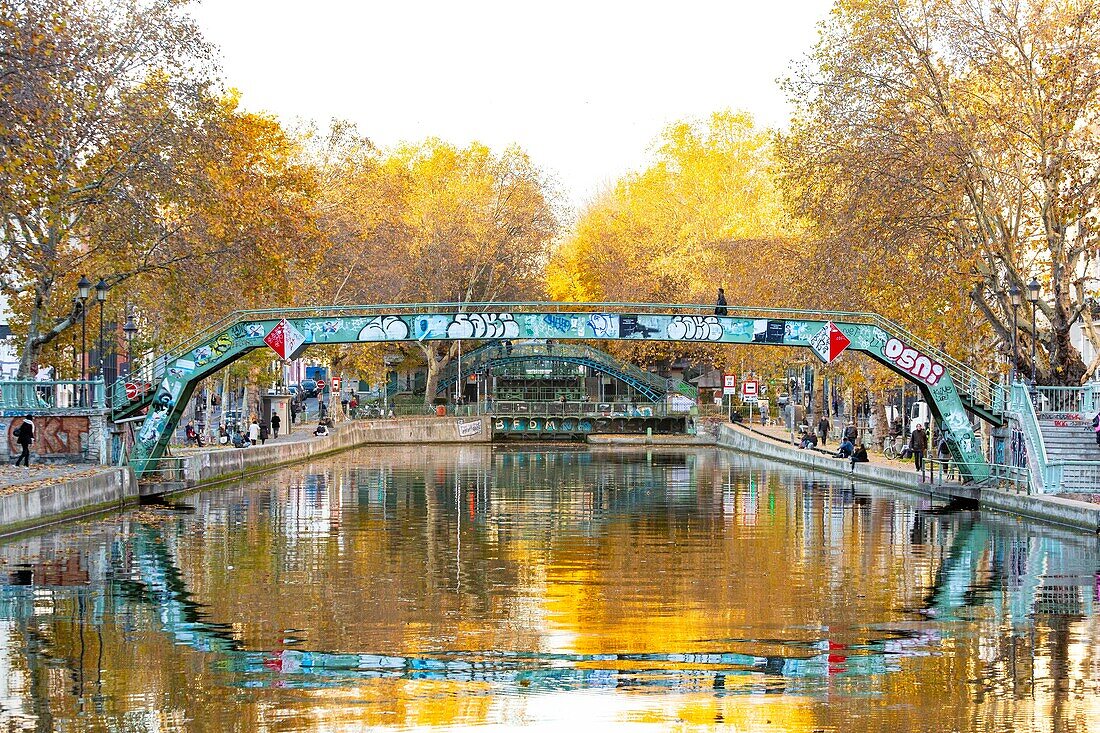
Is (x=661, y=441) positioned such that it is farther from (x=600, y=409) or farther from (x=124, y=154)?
(x=124, y=154)

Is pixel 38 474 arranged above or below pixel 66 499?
above

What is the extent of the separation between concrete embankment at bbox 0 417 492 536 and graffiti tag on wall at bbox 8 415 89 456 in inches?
94.9

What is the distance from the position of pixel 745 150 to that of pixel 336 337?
2047 inches

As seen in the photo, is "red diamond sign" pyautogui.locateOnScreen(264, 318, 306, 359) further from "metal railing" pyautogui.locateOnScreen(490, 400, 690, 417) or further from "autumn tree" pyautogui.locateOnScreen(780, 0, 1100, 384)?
"metal railing" pyautogui.locateOnScreen(490, 400, 690, 417)

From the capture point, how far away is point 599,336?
43062 mm

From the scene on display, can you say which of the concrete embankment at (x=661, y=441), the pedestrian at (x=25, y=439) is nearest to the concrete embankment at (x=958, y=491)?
the concrete embankment at (x=661, y=441)

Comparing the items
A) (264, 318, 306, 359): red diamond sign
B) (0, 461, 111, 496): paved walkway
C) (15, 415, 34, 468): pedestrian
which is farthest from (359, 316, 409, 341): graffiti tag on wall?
(15, 415, 34, 468): pedestrian

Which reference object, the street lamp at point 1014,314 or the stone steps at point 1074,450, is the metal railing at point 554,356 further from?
the stone steps at point 1074,450

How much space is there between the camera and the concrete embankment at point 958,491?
3269 centimetres

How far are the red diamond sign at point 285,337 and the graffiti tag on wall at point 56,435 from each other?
4.98 meters

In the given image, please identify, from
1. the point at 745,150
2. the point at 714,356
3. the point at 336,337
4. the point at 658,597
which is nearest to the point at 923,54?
the point at 336,337

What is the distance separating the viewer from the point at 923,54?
4447cm

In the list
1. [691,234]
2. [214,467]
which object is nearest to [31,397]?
[214,467]

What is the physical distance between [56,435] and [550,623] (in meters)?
25.9
